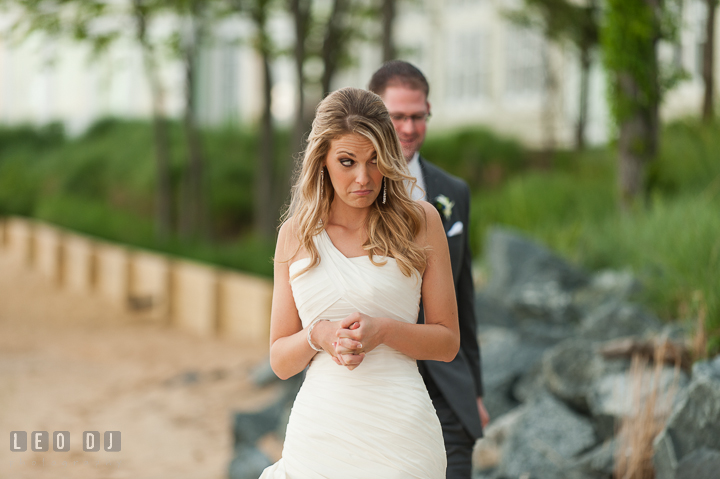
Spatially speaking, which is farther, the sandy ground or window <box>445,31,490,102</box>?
window <box>445,31,490,102</box>

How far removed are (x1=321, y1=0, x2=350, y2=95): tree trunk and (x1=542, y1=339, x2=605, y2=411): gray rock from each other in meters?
6.70

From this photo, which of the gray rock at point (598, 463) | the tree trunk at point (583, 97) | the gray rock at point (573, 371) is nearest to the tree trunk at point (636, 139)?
the gray rock at point (573, 371)

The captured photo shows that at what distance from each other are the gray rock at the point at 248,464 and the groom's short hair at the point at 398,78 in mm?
3231

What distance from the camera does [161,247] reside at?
13.6m

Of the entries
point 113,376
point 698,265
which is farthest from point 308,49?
point 698,265

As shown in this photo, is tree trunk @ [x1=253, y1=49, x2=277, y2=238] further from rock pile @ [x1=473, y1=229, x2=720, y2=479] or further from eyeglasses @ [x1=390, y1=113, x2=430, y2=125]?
eyeglasses @ [x1=390, y1=113, x2=430, y2=125]

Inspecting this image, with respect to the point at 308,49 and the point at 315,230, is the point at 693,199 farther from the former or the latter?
the point at 308,49

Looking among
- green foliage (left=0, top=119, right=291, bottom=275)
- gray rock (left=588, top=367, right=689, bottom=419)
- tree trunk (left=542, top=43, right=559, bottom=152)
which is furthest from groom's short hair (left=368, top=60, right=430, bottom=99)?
tree trunk (left=542, top=43, right=559, bottom=152)

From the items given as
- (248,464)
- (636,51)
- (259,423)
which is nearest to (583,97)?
(636,51)

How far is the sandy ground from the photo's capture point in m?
6.26

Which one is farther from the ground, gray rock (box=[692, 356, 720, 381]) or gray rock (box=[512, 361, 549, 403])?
gray rock (box=[692, 356, 720, 381])

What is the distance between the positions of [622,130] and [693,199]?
4.73 ft

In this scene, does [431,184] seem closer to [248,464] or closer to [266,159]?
[248,464]

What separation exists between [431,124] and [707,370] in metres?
20.2
